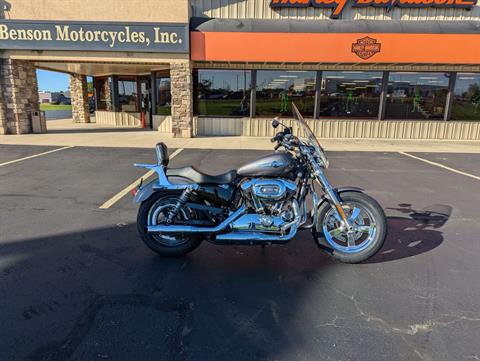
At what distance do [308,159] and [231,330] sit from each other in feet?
5.75

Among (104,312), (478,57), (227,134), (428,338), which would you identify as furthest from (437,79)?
(104,312)

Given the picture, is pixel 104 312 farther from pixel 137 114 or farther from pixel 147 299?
pixel 137 114

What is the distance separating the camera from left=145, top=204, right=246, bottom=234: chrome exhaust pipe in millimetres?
3324

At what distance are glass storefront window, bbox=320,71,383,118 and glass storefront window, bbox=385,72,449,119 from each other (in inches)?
23.5

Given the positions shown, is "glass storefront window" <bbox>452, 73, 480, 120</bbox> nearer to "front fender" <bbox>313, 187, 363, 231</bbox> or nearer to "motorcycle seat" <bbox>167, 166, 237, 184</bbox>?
"front fender" <bbox>313, 187, 363, 231</bbox>

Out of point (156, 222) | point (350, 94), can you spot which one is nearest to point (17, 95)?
point (156, 222)

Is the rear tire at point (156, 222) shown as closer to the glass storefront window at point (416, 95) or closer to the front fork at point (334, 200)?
the front fork at point (334, 200)

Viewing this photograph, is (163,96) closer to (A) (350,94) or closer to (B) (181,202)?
(A) (350,94)

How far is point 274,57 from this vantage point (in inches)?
463

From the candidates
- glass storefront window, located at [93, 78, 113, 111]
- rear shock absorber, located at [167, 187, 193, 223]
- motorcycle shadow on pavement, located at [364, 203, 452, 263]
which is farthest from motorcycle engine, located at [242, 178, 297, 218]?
glass storefront window, located at [93, 78, 113, 111]

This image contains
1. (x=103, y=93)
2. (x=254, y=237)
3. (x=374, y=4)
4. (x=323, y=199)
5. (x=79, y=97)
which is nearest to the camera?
(x=254, y=237)

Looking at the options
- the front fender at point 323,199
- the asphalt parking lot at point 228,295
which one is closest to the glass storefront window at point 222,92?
the asphalt parking lot at point 228,295

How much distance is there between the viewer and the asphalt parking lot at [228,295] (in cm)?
224

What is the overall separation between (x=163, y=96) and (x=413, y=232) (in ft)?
44.3
